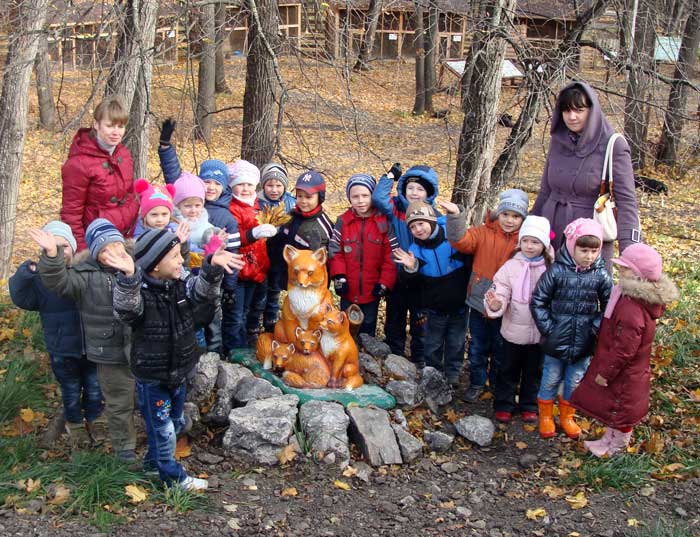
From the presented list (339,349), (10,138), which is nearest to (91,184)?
(339,349)

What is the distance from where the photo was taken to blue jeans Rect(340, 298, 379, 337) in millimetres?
5945

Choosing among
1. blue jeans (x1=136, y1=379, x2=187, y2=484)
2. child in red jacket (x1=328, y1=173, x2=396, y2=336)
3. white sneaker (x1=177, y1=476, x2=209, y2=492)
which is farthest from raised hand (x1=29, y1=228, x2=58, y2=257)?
child in red jacket (x1=328, y1=173, x2=396, y2=336)

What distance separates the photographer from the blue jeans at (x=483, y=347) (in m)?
5.52

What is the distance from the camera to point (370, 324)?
616 centimetres

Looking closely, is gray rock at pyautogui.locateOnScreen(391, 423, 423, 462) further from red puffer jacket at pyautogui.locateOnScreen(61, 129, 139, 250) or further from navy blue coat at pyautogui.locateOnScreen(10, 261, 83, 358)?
red puffer jacket at pyautogui.locateOnScreen(61, 129, 139, 250)

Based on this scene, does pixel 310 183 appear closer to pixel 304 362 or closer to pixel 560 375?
pixel 304 362

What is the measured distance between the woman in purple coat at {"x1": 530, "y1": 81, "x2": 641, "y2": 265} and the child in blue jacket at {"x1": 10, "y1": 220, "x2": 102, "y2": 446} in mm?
3288

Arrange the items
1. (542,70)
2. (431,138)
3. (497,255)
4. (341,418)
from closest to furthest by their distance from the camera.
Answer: (341,418) < (497,255) < (542,70) < (431,138)

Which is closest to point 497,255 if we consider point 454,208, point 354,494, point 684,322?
point 454,208

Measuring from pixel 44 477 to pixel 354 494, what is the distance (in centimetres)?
185

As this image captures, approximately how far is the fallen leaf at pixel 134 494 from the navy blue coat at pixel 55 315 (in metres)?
0.96

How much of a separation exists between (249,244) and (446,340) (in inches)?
67.7

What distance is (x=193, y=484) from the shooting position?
14.3 ft

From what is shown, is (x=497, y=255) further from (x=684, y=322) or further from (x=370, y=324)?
(x=684, y=322)
